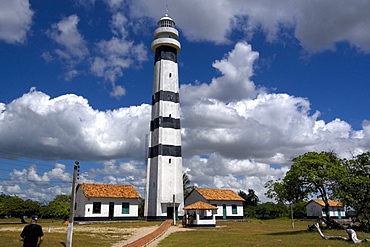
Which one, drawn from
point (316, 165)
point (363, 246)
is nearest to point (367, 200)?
point (316, 165)

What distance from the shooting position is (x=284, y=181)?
68.5 feet

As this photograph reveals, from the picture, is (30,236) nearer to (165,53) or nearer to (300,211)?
(165,53)

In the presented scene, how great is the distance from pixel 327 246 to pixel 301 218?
4446 centimetres

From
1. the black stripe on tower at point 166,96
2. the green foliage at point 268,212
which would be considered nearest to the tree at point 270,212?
the green foliage at point 268,212

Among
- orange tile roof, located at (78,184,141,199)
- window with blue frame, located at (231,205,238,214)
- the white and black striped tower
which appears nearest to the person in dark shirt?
orange tile roof, located at (78,184,141,199)

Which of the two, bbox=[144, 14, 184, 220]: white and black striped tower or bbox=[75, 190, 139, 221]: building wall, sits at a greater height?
bbox=[144, 14, 184, 220]: white and black striped tower

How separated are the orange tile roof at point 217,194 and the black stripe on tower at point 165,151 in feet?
22.3

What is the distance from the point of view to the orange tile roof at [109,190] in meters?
36.0

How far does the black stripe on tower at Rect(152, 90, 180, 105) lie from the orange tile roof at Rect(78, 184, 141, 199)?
1161 cm

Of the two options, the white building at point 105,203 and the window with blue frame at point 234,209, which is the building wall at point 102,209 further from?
the window with blue frame at point 234,209

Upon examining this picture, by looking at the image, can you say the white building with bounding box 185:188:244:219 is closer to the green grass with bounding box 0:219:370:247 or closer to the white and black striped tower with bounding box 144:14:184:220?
the white and black striped tower with bounding box 144:14:184:220

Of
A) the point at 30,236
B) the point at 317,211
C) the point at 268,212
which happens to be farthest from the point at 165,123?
the point at 30,236

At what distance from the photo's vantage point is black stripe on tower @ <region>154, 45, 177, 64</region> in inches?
1612

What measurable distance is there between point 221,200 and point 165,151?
35.0 ft
